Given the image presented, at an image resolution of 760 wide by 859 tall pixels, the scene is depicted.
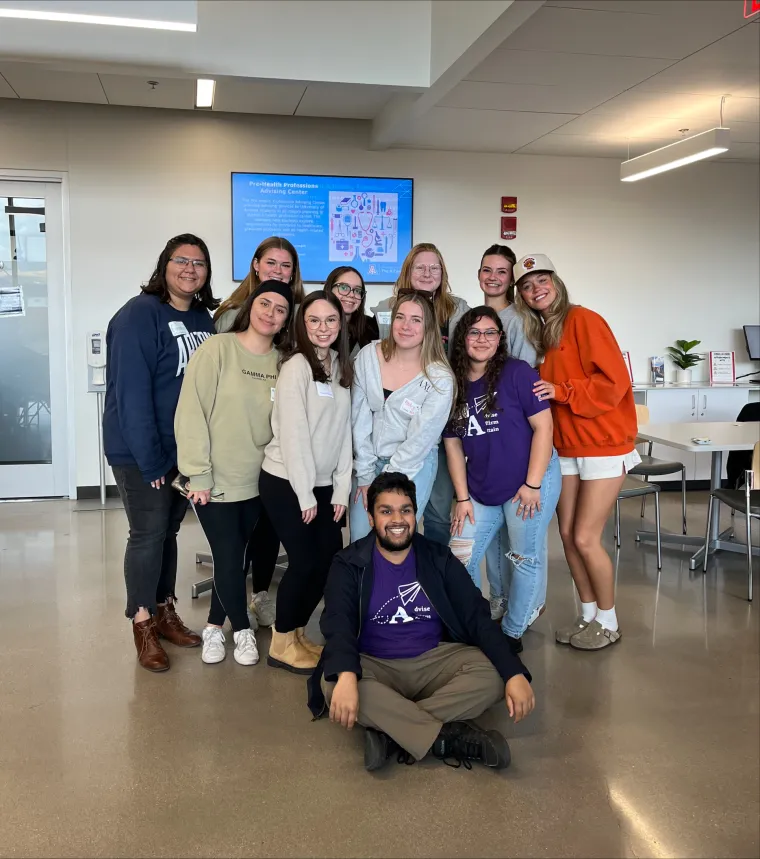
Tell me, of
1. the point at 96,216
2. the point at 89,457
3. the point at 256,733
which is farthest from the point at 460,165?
the point at 256,733

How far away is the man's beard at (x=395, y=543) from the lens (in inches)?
99.3

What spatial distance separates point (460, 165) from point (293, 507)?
438cm

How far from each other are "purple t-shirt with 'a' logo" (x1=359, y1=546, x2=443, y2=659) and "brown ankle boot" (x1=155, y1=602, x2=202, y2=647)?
3.33ft

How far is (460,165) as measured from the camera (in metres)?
6.28

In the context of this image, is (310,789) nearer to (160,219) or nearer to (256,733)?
(256,733)

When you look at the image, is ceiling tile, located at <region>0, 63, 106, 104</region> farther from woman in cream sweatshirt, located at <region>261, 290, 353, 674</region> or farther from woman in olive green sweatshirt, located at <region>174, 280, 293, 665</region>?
woman in cream sweatshirt, located at <region>261, 290, 353, 674</region>

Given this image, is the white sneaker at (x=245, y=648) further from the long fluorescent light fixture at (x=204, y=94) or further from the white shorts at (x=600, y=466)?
the long fluorescent light fixture at (x=204, y=94)

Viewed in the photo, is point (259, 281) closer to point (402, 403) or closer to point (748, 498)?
point (402, 403)

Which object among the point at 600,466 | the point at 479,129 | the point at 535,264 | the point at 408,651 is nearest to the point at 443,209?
the point at 479,129

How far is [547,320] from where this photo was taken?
10.2ft

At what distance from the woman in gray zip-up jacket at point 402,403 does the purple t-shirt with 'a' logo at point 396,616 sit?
0.42 metres

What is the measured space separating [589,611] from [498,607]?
41 cm

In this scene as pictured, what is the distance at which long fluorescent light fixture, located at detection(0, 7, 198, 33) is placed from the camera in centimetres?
439

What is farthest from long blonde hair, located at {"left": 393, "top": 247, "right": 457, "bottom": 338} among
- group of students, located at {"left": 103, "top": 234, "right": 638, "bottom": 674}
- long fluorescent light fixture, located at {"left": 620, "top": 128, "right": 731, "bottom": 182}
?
long fluorescent light fixture, located at {"left": 620, "top": 128, "right": 731, "bottom": 182}
